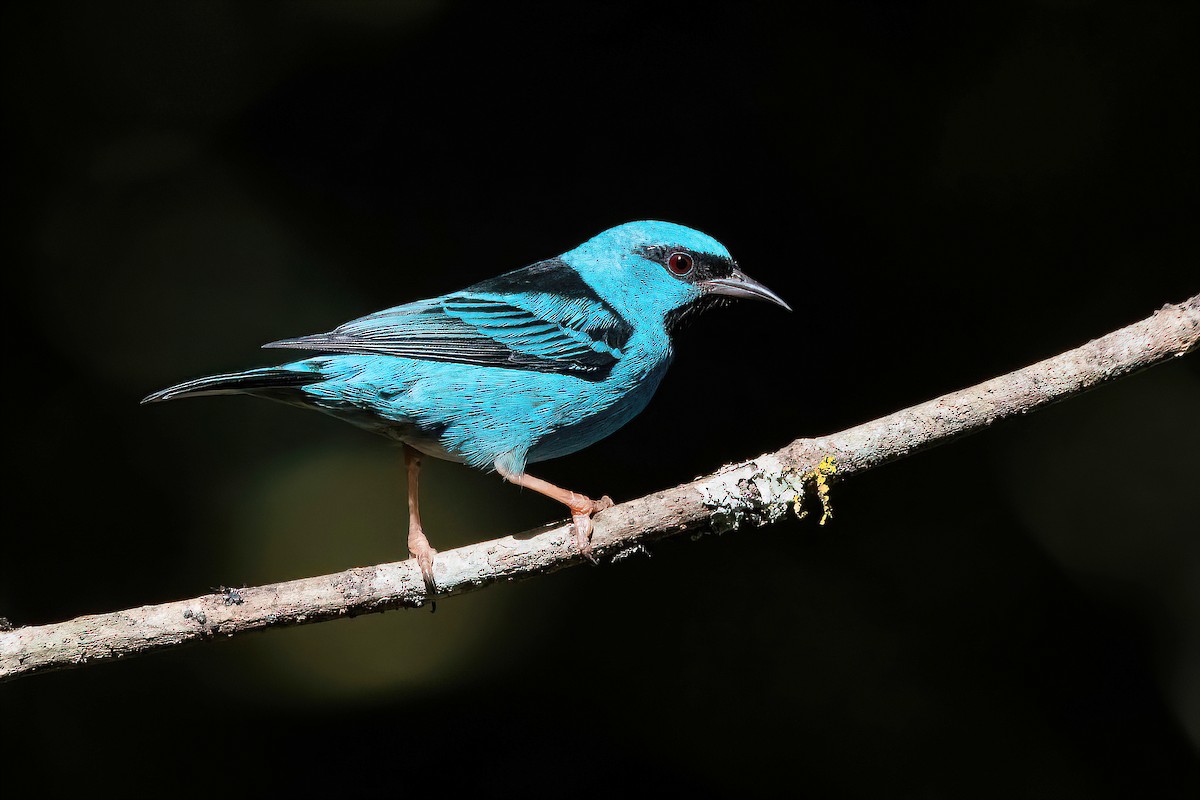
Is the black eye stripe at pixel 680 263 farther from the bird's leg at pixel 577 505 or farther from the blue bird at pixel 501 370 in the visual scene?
the bird's leg at pixel 577 505

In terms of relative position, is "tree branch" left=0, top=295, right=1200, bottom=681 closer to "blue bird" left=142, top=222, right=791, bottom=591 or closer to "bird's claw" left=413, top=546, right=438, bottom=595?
"bird's claw" left=413, top=546, right=438, bottom=595

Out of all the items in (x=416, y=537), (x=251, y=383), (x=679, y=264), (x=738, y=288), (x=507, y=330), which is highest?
(x=679, y=264)

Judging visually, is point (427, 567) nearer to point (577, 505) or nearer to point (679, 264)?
point (577, 505)

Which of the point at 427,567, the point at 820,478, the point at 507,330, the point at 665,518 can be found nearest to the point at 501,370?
the point at 507,330

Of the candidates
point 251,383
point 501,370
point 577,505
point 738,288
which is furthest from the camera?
point 738,288

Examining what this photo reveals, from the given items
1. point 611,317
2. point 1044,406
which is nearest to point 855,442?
point 1044,406

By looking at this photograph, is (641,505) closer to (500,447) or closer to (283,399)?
(500,447)

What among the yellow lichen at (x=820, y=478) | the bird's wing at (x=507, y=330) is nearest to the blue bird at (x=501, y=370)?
the bird's wing at (x=507, y=330)
